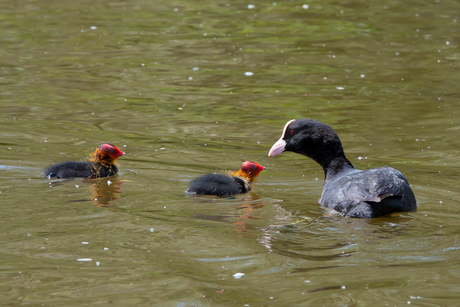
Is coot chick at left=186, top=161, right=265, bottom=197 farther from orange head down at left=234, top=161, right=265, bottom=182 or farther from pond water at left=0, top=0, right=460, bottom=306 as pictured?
pond water at left=0, top=0, right=460, bottom=306

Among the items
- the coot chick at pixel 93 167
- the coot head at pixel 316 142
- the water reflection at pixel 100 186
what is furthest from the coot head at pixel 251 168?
the coot chick at pixel 93 167

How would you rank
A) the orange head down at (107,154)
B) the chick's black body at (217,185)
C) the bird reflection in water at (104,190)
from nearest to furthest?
the bird reflection in water at (104,190) → the chick's black body at (217,185) → the orange head down at (107,154)

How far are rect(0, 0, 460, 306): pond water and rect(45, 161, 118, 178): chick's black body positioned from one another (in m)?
0.12

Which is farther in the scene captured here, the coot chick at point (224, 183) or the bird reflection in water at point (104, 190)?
the coot chick at point (224, 183)

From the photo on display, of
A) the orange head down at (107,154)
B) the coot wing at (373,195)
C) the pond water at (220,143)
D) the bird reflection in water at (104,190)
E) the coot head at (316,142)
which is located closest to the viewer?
the pond water at (220,143)

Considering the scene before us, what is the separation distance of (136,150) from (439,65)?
26.1 ft

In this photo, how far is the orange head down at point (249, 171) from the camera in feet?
23.9

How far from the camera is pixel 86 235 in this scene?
17.8 feet

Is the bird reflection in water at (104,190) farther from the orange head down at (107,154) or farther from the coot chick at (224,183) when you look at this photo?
the coot chick at (224,183)

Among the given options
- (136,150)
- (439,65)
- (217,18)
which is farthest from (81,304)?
(217,18)

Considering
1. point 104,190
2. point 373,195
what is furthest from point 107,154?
point 373,195

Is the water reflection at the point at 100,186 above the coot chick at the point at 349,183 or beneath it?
beneath

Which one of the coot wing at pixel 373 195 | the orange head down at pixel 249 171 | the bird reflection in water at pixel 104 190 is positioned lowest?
the bird reflection in water at pixel 104 190

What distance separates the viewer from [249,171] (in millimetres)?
7316
